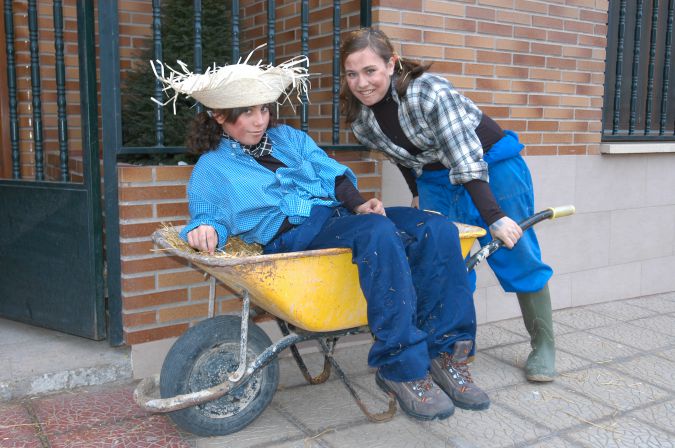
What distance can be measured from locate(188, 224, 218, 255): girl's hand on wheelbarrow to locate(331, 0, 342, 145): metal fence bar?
4.78 ft

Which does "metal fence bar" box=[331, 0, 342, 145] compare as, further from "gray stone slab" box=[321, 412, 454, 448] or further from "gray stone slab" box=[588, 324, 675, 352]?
"gray stone slab" box=[588, 324, 675, 352]

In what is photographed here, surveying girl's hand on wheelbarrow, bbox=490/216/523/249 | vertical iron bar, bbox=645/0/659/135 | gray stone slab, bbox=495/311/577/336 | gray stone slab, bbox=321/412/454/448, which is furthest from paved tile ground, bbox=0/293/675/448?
vertical iron bar, bbox=645/0/659/135

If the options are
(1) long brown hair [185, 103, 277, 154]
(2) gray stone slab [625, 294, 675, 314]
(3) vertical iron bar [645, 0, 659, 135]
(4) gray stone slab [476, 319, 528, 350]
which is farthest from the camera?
(3) vertical iron bar [645, 0, 659, 135]

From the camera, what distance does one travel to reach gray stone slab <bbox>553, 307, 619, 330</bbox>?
4.48 metres

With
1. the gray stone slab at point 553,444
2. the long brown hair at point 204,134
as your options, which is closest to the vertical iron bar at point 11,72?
the long brown hair at point 204,134

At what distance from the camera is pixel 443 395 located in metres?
2.61

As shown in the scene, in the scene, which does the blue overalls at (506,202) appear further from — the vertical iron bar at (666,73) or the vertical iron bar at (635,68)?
the vertical iron bar at (666,73)

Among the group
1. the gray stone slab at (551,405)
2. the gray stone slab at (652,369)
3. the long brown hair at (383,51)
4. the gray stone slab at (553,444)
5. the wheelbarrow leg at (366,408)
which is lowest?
the gray stone slab at (553,444)

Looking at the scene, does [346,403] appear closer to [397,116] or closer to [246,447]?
[246,447]

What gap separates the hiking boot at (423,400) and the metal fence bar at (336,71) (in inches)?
67.6

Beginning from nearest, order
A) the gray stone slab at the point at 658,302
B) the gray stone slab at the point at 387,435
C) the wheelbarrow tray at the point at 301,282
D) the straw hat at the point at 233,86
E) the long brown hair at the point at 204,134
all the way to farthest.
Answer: the wheelbarrow tray at the point at 301,282
the straw hat at the point at 233,86
the gray stone slab at the point at 387,435
the long brown hair at the point at 204,134
the gray stone slab at the point at 658,302

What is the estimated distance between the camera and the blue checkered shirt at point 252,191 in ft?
9.05

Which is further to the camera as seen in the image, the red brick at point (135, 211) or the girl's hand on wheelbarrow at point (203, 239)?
the red brick at point (135, 211)

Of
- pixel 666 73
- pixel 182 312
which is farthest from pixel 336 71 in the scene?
pixel 666 73
